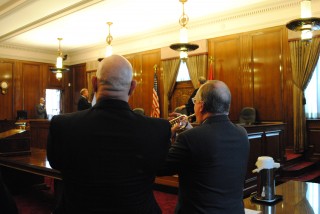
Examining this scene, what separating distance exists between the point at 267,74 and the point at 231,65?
1.03 m

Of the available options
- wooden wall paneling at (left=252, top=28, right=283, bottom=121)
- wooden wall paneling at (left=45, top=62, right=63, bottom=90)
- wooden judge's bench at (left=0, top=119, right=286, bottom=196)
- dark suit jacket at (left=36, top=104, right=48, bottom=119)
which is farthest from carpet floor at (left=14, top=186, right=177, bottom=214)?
wooden wall paneling at (left=45, top=62, right=63, bottom=90)

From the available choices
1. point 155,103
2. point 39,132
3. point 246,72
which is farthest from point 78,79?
point 246,72

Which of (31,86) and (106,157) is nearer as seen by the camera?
(106,157)

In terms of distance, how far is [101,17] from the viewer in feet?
26.6

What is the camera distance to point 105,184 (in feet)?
A: 4.19

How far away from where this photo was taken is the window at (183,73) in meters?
9.20

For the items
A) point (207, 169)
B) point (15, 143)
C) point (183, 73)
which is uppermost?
point (183, 73)

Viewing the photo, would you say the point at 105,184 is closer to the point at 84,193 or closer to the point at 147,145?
the point at 84,193

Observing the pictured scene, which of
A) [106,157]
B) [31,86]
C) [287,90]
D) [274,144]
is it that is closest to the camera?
[106,157]

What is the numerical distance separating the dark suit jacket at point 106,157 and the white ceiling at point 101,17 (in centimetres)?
582

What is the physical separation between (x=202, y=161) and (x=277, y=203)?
0.65 metres

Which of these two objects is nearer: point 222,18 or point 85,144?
point 85,144

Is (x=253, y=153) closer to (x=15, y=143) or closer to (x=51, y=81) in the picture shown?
(x=15, y=143)

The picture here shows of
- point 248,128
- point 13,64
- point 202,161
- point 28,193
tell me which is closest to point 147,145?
point 202,161
